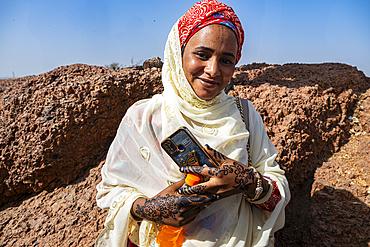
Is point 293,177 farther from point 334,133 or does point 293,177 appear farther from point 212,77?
point 212,77

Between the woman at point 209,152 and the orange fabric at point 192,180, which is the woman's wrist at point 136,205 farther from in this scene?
the orange fabric at point 192,180

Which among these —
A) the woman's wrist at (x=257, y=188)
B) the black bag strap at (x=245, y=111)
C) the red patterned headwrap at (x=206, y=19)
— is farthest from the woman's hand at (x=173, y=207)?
the red patterned headwrap at (x=206, y=19)

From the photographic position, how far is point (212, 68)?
128 centimetres

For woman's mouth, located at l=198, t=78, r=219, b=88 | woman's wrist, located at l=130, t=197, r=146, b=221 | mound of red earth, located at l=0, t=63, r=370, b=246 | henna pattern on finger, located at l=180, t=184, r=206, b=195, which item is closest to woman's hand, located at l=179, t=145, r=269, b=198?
henna pattern on finger, located at l=180, t=184, r=206, b=195

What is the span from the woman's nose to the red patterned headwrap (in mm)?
223

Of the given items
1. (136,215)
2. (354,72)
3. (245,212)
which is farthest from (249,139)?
(354,72)

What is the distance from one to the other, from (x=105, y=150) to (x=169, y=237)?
165 centimetres

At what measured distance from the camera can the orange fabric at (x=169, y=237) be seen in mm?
1274

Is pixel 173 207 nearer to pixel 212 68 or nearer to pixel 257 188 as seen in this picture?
pixel 257 188

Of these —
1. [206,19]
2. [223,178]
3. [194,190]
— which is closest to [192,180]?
[194,190]

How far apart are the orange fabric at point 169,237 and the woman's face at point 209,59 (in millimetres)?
822

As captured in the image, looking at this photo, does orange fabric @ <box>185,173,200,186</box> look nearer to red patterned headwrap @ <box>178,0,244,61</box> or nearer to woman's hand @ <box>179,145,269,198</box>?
woman's hand @ <box>179,145,269,198</box>

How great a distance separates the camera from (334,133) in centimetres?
253

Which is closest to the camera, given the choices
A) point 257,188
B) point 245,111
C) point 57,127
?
point 257,188
